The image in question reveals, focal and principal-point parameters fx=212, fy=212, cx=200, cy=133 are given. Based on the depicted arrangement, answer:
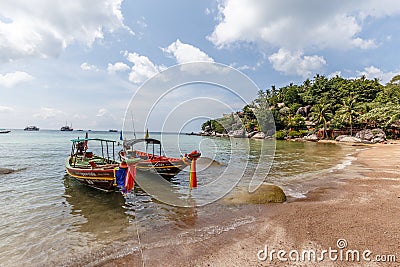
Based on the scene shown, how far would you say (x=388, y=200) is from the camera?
8352 mm

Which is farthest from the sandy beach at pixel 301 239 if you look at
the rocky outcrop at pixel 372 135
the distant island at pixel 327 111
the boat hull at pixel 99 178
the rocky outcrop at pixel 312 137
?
the rocky outcrop at pixel 312 137

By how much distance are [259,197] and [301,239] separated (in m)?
3.73

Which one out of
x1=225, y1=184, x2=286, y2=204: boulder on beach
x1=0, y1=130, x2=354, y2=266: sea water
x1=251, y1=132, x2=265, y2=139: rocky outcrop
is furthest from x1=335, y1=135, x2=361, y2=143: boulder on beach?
x1=225, y1=184, x2=286, y2=204: boulder on beach

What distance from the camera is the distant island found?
4778 centimetres

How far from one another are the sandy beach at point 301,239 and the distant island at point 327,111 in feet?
94.6

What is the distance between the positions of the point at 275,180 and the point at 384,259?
923cm

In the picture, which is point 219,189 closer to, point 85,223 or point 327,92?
point 85,223

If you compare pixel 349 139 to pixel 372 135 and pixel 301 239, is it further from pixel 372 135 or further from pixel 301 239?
pixel 301 239

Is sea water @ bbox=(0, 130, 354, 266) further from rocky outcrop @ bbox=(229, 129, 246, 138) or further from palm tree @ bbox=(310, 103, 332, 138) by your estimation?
rocky outcrop @ bbox=(229, 129, 246, 138)

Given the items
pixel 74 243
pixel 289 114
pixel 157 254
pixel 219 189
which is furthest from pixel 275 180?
pixel 289 114

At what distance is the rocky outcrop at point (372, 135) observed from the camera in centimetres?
4388

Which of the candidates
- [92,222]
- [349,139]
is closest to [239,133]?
[349,139]

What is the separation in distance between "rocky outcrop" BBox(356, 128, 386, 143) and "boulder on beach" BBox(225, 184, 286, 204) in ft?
154

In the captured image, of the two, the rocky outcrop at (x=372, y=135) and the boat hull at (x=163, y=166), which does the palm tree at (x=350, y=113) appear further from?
the boat hull at (x=163, y=166)
